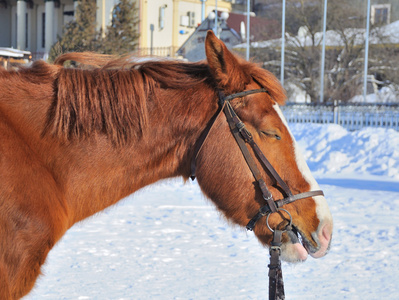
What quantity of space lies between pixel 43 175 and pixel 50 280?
2.72 m

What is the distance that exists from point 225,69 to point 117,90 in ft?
1.74

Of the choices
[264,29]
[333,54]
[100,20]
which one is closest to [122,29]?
[100,20]

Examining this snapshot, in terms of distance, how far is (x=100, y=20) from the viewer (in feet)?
108

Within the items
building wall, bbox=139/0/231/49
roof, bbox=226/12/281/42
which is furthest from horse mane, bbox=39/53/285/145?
building wall, bbox=139/0/231/49

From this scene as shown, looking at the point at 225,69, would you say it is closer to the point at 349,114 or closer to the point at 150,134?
the point at 150,134

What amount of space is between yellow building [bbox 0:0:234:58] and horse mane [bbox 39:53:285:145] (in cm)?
3171

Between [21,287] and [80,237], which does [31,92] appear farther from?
[80,237]

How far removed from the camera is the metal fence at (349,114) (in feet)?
57.3

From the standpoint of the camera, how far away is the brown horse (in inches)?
90.7

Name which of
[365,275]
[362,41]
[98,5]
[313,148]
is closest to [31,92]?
[365,275]

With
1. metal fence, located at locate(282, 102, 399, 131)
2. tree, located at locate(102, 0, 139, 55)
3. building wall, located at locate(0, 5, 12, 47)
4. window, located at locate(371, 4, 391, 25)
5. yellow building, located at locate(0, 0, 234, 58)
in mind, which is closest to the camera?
metal fence, located at locate(282, 102, 399, 131)

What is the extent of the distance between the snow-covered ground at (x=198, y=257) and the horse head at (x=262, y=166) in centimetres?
28

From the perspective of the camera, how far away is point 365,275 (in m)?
4.76

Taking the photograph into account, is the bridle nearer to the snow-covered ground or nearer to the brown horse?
the brown horse
